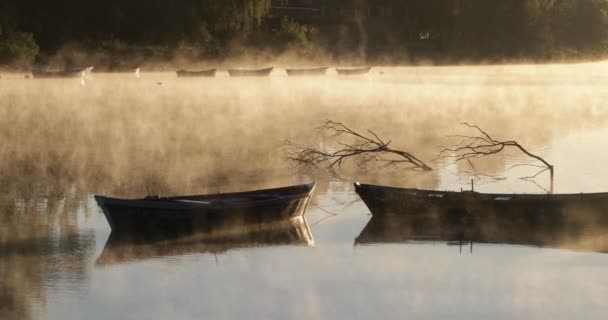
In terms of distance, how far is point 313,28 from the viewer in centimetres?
8725

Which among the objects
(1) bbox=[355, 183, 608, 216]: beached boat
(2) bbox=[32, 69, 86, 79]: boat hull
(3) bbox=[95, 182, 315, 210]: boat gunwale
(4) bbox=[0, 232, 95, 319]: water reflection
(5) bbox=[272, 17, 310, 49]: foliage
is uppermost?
(5) bbox=[272, 17, 310, 49]: foliage

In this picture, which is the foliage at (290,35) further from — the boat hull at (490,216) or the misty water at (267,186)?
the boat hull at (490,216)

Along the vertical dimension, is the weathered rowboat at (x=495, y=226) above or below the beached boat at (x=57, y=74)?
below

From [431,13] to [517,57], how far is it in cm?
1009

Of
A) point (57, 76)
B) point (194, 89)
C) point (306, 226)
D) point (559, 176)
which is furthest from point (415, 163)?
point (57, 76)

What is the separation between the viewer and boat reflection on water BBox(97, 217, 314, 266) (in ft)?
65.9

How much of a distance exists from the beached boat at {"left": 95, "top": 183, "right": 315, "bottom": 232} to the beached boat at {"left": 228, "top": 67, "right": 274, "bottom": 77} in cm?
5359

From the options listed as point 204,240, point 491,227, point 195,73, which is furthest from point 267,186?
point 195,73

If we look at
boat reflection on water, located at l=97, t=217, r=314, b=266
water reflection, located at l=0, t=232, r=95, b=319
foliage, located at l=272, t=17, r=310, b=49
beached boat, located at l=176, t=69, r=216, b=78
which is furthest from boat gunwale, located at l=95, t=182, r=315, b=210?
foliage, located at l=272, t=17, r=310, b=49

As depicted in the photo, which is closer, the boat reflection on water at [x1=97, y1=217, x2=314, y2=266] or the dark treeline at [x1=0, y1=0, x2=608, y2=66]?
the boat reflection on water at [x1=97, y1=217, x2=314, y2=266]

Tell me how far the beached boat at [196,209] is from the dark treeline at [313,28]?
47.2 meters

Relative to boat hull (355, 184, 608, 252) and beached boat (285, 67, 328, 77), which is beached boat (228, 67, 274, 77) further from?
boat hull (355, 184, 608, 252)

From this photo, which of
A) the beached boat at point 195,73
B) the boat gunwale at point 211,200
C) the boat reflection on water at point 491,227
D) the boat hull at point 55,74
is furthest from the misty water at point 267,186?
the beached boat at point 195,73

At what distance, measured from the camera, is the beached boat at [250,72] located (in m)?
75.7
